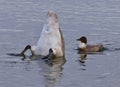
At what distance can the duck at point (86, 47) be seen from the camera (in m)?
24.2

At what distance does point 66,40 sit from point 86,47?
32.4 inches

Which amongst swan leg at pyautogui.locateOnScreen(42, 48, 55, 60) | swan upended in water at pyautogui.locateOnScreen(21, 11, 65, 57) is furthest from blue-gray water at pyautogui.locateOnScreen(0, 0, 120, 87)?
swan upended in water at pyautogui.locateOnScreen(21, 11, 65, 57)

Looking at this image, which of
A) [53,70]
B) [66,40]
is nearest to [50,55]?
[53,70]

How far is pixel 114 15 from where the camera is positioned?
31.7 metres

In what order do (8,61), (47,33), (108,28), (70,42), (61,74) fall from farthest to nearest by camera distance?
(108,28), (70,42), (47,33), (8,61), (61,74)

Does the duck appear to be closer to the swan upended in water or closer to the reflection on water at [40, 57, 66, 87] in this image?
the swan upended in water

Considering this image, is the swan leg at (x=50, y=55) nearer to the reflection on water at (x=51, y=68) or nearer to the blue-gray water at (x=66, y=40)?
the reflection on water at (x=51, y=68)

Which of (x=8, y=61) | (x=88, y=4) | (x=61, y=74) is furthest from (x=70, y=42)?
(x=88, y=4)

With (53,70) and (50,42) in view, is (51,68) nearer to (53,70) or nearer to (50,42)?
(53,70)

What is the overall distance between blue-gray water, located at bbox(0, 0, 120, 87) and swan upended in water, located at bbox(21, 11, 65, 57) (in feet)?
1.48

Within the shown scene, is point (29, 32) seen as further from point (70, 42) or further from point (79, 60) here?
point (79, 60)

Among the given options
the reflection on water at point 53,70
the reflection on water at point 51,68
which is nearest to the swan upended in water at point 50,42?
the reflection on water at point 51,68

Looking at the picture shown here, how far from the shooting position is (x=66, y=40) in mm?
25328

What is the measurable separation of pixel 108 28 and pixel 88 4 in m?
7.41
